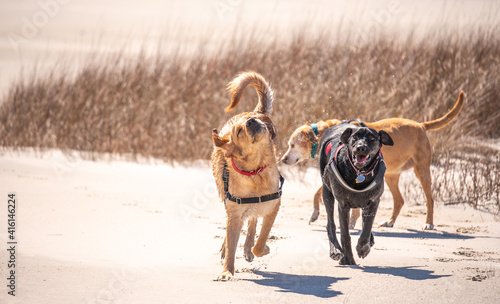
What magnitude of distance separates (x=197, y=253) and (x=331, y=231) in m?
1.16

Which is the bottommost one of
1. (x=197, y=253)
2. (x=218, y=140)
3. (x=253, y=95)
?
(x=253, y=95)

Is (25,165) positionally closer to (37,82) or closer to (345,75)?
(37,82)

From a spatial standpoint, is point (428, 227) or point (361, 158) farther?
point (428, 227)

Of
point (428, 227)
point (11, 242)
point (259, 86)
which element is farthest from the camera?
point (428, 227)

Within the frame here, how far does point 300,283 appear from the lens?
460 cm

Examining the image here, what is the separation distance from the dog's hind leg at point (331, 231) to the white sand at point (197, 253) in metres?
0.10

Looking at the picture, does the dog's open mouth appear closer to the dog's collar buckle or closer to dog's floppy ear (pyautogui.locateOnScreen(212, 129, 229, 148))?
dog's floppy ear (pyautogui.locateOnScreen(212, 129, 229, 148))

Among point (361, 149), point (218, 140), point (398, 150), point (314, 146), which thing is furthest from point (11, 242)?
point (398, 150)

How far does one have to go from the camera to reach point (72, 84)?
41.3 feet

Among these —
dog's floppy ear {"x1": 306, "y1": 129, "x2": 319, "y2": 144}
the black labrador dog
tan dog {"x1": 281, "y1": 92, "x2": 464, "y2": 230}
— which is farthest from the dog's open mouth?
dog's floppy ear {"x1": 306, "y1": 129, "x2": 319, "y2": 144}

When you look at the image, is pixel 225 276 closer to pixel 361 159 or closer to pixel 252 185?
pixel 252 185

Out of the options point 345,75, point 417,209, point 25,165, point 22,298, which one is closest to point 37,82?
point 25,165

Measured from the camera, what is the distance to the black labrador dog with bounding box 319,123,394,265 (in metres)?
4.81

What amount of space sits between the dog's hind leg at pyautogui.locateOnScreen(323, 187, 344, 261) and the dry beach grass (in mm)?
4983
